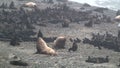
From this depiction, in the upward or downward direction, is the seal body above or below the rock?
below

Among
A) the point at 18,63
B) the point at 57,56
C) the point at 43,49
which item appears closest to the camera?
the point at 18,63

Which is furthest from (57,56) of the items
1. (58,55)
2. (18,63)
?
(18,63)

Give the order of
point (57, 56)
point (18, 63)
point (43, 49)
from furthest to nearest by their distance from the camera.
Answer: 1. point (43, 49)
2. point (57, 56)
3. point (18, 63)

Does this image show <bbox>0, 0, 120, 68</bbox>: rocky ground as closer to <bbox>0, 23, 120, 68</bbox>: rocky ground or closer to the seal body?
<bbox>0, 23, 120, 68</bbox>: rocky ground

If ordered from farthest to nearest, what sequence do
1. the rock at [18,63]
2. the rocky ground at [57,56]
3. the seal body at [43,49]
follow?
the seal body at [43,49]
the rocky ground at [57,56]
the rock at [18,63]

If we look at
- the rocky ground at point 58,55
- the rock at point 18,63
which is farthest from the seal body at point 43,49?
the rock at point 18,63

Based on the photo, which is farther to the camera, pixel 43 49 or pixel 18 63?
pixel 43 49

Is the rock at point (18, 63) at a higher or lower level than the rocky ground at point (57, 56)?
higher

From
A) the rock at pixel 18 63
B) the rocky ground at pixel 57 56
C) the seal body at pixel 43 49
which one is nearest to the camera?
the rock at pixel 18 63

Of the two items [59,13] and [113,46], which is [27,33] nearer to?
[113,46]

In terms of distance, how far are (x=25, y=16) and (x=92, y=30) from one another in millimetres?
5527

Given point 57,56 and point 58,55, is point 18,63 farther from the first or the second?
point 58,55

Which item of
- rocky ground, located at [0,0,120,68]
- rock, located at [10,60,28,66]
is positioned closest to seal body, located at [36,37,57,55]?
rocky ground, located at [0,0,120,68]

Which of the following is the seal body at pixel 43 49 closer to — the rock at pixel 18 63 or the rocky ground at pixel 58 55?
the rocky ground at pixel 58 55
